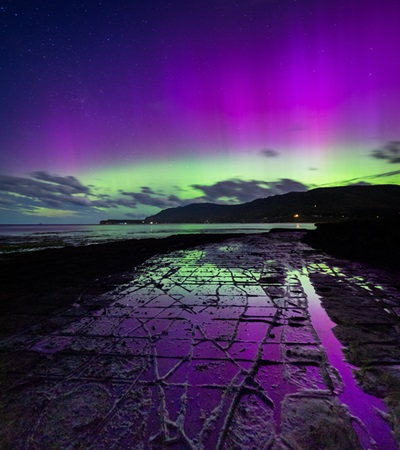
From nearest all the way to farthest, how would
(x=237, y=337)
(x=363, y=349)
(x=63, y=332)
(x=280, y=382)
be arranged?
(x=280, y=382)
(x=363, y=349)
(x=237, y=337)
(x=63, y=332)

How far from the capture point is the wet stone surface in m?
3.41

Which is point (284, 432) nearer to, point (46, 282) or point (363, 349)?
point (363, 349)

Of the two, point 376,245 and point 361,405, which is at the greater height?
point 376,245

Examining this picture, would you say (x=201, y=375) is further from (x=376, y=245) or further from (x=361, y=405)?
(x=376, y=245)

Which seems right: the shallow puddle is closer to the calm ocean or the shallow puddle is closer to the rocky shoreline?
the rocky shoreline

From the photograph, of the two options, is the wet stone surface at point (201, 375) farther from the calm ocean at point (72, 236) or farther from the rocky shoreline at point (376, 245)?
the calm ocean at point (72, 236)

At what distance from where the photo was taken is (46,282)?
13305 millimetres

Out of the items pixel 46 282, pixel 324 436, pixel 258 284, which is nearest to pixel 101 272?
pixel 46 282

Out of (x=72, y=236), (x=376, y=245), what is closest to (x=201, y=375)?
(x=376, y=245)

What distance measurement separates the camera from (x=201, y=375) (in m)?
4.75

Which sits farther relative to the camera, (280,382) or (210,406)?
(280,382)

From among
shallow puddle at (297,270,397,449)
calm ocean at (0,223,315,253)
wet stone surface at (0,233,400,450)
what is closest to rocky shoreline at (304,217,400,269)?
wet stone surface at (0,233,400,450)

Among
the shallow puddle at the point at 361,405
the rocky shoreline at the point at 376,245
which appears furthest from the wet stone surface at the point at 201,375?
the rocky shoreline at the point at 376,245

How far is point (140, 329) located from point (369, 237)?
25.1 meters
